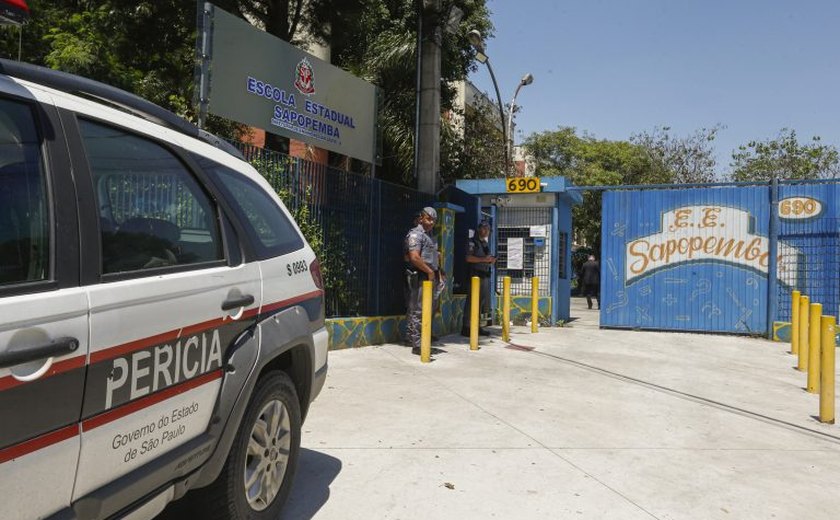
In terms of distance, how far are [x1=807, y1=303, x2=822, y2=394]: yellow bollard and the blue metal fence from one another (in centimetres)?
512

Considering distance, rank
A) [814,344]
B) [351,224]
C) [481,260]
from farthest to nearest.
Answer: [481,260] → [351,224] → [814,344]

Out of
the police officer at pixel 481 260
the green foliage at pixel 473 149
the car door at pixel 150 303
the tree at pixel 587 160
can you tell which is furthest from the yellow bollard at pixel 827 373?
the tree at pixel 587 160

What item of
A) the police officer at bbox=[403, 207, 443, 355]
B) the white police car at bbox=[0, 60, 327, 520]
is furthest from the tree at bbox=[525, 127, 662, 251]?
the white police car at bbox=[0, 60, 327, 520]

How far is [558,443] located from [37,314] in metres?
3.80

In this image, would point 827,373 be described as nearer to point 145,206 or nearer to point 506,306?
point 506,306

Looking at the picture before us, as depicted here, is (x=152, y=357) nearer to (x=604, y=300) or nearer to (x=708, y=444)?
(x=708, y=444)

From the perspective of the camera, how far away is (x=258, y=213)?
3.05 metres

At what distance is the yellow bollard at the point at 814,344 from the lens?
5953mm

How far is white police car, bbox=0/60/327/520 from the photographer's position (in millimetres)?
1632

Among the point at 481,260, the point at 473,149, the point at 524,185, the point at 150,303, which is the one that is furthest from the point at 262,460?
the point at 473,149

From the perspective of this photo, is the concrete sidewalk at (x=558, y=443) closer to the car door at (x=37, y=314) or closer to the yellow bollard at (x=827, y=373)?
the yellow bollard at (x=827, y=373)

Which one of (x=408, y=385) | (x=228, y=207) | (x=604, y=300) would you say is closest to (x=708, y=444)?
(x=408, y=385)

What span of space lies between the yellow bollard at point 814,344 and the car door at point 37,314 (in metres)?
6.23

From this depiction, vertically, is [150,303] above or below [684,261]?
below
